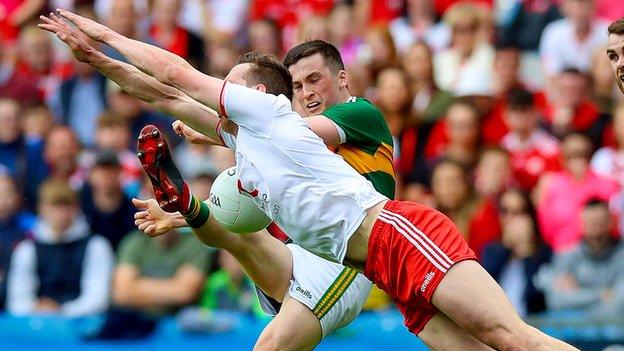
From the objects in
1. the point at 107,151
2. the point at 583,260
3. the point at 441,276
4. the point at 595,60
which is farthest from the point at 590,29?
the point at 441,276

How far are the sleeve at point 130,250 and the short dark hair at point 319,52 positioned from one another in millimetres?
3857

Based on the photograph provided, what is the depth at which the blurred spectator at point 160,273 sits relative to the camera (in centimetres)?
1148

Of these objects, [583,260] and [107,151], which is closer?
[583,260]

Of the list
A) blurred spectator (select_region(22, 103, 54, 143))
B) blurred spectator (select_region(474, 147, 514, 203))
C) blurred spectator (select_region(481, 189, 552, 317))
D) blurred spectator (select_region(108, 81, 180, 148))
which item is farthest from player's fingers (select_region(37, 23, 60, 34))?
blurred spectator (select_region(22, 103, 54, 143))

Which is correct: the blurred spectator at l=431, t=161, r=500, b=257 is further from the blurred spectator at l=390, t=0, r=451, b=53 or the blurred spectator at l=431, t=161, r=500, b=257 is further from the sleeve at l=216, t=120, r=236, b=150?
the sleeve at l=216, t=120, r=236, b=150

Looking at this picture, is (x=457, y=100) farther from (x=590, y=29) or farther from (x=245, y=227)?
(x=245, y=227)

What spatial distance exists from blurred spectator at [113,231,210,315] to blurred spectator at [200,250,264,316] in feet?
0.32

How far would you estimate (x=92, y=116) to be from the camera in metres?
14.4

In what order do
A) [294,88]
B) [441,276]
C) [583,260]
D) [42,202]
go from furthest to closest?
[42,202]
[583,260]
[294,88]
[441,276]

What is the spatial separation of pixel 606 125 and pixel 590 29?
1.25 metres

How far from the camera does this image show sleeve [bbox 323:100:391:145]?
8.00 m

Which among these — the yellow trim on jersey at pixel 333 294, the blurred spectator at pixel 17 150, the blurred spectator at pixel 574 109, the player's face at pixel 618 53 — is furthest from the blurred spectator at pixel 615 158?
the blurred spectator at pixel 17 150

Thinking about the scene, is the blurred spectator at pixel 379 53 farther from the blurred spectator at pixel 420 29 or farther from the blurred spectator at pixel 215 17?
the blurred spectator at pixel 215 17

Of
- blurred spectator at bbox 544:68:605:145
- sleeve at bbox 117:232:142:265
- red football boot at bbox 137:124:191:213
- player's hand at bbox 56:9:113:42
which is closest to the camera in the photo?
player's hand at bbox 56:9:113:42
